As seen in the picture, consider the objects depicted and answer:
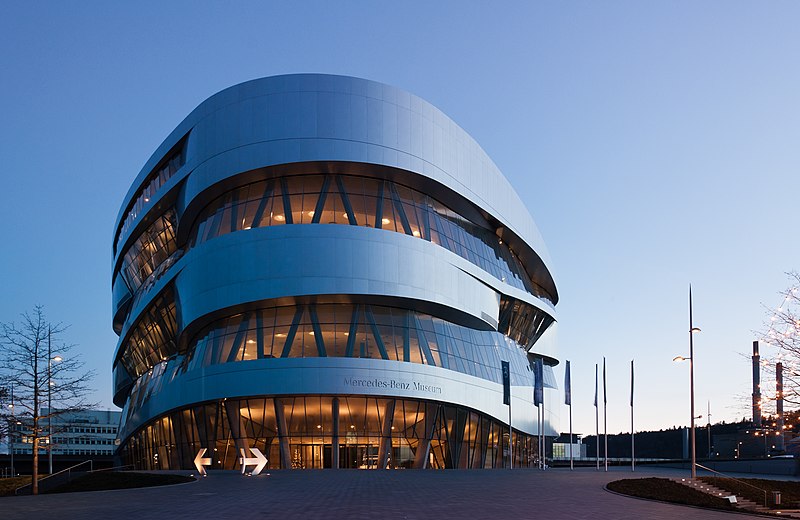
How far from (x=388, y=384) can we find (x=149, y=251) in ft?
95.3

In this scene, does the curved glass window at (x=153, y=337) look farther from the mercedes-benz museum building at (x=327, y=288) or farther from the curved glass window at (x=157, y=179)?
the curved glass window at (x=157, y=179)

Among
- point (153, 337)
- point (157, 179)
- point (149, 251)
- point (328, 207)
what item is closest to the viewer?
point (328, 207)

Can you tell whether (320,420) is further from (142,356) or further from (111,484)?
(142,356)

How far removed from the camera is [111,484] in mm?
34469

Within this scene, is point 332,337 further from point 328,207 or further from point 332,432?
point 328,207

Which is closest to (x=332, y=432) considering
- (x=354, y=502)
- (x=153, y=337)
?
(x=153, y=337)

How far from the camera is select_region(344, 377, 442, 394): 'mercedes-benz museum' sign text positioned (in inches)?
1937

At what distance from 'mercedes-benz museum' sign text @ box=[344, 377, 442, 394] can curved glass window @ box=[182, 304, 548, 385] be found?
156cm

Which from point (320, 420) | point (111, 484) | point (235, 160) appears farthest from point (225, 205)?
point (111, 484)

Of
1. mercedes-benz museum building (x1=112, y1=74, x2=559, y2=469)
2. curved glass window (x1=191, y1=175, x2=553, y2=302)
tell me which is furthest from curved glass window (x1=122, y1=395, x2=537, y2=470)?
curved glass window (x1=191, y1=175, x2=553, y2=302)

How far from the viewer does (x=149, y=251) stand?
226 ft

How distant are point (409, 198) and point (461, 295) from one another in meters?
7.41

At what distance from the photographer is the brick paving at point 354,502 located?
20.4 m

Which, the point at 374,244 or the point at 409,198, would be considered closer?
the point at 374,244
